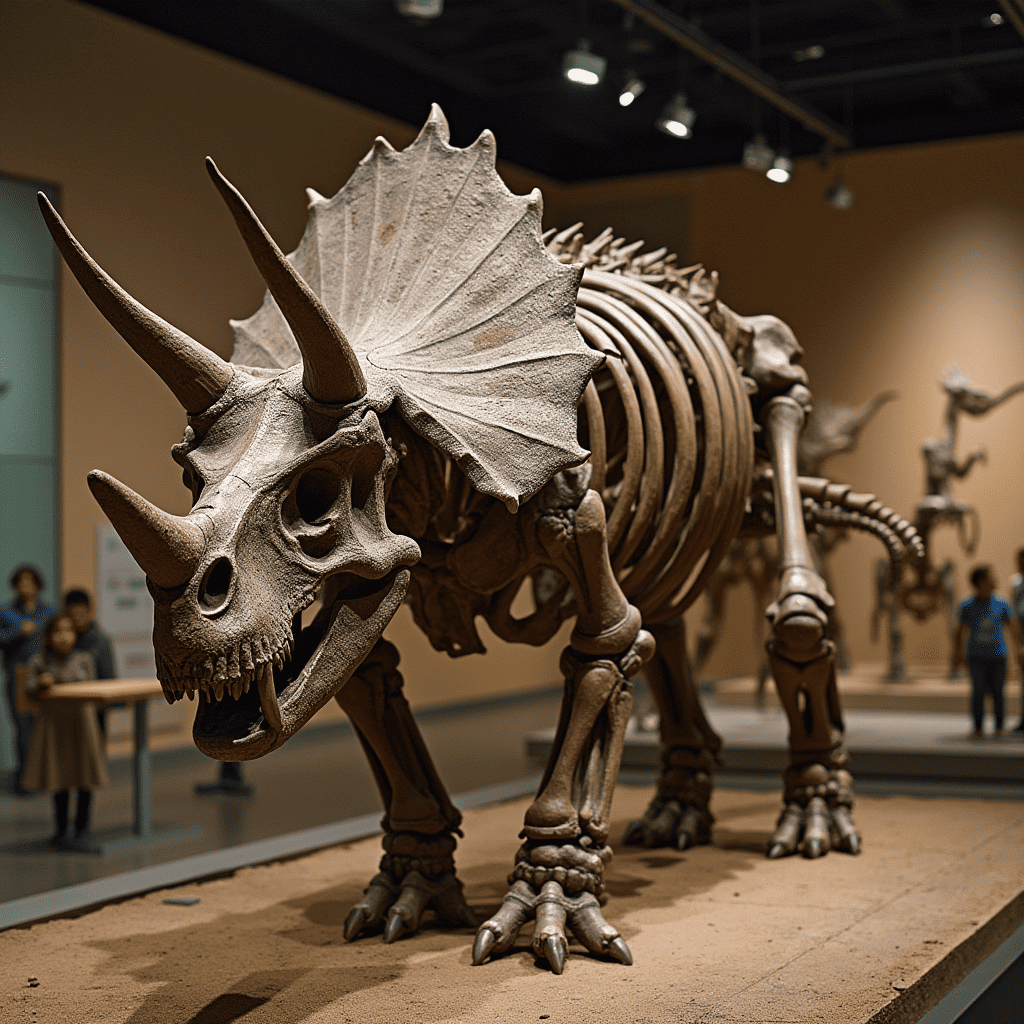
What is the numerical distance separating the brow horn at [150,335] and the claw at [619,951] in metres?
1.89

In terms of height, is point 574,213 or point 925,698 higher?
point 574,213

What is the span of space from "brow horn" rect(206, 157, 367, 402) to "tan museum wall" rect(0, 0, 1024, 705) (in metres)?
5.93

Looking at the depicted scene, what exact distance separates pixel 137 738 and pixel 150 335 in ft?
13.6

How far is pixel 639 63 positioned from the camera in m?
11.9

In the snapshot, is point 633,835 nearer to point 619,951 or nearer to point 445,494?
point 619,951

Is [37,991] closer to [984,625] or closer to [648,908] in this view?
[648,908]

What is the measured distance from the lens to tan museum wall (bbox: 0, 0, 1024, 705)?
920cm

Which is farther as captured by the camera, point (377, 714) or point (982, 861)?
point (982, 861)

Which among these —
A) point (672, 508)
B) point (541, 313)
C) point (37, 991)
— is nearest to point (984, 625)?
point (672, 508)

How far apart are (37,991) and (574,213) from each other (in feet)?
39.2

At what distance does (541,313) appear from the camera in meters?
4.21

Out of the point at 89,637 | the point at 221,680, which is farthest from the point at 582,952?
the point at 89,637

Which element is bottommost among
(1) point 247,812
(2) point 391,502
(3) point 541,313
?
(1) point 247,812

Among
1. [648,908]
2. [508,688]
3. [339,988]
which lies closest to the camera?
[339,988]
